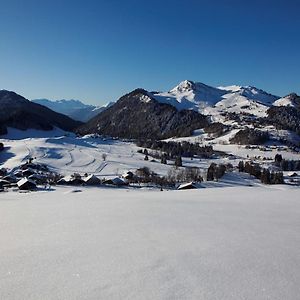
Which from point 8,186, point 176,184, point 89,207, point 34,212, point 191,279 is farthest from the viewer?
point 176,184

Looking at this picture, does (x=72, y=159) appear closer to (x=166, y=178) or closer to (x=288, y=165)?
(x=166, y=178)

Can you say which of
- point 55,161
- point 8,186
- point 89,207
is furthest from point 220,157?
point 89,207

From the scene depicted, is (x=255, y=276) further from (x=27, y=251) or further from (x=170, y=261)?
(x=27, y=251)

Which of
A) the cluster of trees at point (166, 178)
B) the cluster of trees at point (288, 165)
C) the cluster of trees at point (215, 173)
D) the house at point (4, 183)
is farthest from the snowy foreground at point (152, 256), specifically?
the cluster of trees at point (288, 165)

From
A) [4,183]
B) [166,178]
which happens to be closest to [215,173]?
[166,178]

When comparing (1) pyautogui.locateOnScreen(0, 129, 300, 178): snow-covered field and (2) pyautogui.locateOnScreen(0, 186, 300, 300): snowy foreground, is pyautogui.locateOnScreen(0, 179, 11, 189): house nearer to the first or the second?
(1) pyautogui.locateOnScreen(0, 129, 300, 178): snow-covered field

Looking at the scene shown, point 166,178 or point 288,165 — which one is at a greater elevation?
point 288,165

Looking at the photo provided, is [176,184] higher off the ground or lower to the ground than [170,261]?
lower

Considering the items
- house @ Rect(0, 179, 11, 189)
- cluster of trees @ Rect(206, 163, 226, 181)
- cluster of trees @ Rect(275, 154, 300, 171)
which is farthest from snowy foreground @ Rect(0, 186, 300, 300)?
cluster of trees @ Rect(275, 154, 300, 171)
